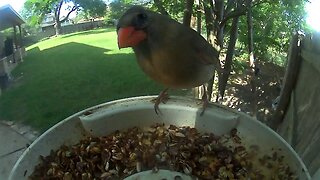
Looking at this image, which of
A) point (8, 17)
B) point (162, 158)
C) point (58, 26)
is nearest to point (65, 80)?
point (58, 26)

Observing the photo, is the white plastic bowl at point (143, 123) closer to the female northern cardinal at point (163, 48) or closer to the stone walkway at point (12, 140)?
the female northern cardinal at point (163, 48)

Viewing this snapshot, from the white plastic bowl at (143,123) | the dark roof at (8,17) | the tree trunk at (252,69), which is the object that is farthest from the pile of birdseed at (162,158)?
the tree trunk at (252,69)

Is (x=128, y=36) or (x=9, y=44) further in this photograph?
(x=9, y=44)

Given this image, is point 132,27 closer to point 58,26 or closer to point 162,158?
point 162,158

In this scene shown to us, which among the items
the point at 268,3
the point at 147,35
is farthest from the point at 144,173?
the point at 268,3

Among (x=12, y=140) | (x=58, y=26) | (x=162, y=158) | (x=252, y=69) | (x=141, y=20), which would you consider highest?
(x=141, y=20)

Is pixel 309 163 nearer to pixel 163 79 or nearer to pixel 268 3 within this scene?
pixel 163 79

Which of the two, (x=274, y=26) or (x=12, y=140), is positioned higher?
(x=274, y=26)
